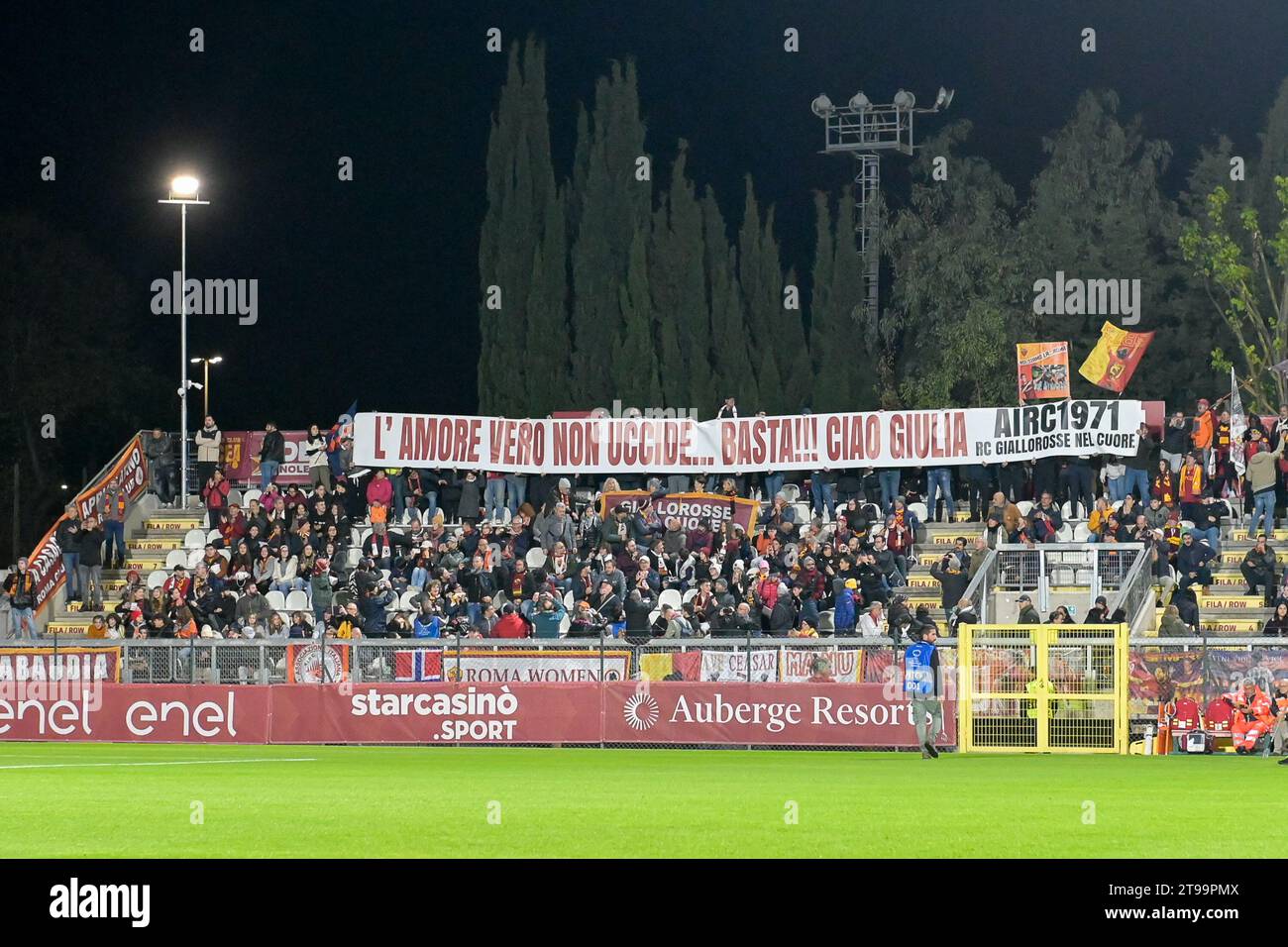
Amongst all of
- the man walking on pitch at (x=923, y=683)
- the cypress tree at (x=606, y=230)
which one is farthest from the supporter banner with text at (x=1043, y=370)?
the cypress tree at (x=606, y=230)

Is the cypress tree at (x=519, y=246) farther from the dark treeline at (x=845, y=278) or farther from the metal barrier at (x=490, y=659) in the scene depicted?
the metal barrier at (x=490, y=659)

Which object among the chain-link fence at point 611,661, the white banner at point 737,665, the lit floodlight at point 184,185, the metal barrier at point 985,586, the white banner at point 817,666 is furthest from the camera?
the lit floodlight at point 184,185

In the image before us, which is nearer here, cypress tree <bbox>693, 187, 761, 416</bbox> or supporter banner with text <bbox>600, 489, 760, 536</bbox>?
supporter banner with text <bbox>600, 489, 760, 536</bbox>

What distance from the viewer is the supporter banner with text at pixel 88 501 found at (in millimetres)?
42188

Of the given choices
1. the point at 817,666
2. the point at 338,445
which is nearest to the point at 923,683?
the point at 817,666

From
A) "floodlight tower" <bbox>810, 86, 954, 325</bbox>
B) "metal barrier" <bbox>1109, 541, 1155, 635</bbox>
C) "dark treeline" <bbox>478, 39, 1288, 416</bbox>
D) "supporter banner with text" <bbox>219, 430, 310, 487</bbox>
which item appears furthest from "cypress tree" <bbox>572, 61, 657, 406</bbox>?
"metal barrier" <bbox>1109, 541, 1155, 635</bbox>

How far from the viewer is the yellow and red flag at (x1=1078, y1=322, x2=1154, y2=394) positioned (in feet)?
154

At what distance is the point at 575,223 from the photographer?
71.2 meters

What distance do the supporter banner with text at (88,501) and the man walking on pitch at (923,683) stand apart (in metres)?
21.0

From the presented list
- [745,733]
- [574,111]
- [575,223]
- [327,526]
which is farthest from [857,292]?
[745,733]

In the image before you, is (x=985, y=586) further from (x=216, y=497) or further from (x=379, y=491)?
(x=216, y=497)

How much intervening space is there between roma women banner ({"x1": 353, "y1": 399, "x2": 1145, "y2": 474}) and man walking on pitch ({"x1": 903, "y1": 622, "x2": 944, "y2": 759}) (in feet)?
49.6

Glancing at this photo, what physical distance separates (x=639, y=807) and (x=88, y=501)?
29.9 m

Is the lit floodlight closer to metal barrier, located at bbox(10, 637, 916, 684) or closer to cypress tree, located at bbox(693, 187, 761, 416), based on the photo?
metal barrier, located at bbox(10, 637, 916, 684)
